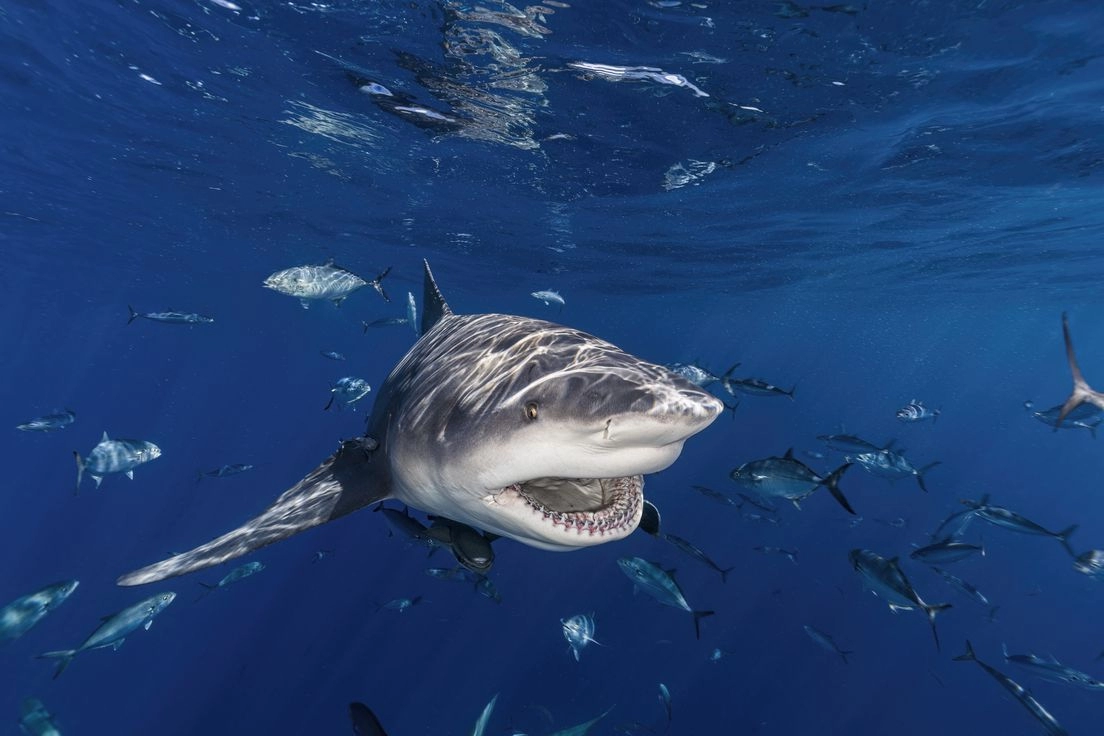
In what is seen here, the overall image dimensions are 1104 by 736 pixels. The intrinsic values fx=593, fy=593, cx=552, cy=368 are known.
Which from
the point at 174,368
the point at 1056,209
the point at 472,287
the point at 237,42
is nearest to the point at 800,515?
the point at 1056,209

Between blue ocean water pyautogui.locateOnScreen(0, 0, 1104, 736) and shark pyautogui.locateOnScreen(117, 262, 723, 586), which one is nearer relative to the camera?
shark pyautogui.locateOnScreen(117, 262, 723, 586)

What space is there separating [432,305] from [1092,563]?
8530 mm

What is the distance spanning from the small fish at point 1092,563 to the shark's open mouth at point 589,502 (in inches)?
296

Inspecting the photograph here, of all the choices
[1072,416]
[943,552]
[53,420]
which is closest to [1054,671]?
[943,552]

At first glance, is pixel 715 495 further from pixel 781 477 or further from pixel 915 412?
pixel 915 412

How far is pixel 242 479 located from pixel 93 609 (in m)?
19.9

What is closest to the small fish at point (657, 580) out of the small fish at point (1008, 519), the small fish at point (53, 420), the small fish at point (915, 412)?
the small fish at point (1008, 519)

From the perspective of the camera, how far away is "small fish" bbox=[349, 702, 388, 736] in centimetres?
339

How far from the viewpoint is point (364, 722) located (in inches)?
135

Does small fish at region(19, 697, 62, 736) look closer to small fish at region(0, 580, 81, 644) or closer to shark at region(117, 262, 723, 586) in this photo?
small fish at region(0, 580, 81, 644)

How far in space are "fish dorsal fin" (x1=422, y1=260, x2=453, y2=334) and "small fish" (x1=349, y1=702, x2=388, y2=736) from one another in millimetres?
3671

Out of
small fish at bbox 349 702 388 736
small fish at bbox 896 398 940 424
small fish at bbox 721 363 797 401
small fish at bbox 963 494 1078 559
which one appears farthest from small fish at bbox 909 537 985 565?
small fish at bbox 349 702 388 736

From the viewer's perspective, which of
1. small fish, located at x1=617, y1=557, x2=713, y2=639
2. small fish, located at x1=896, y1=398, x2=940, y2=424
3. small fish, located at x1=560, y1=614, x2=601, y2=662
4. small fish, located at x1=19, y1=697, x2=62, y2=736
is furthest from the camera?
small fish, located at x1=896, y1=398, x2=940, y2=424

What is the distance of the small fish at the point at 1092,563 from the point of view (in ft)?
23.6
